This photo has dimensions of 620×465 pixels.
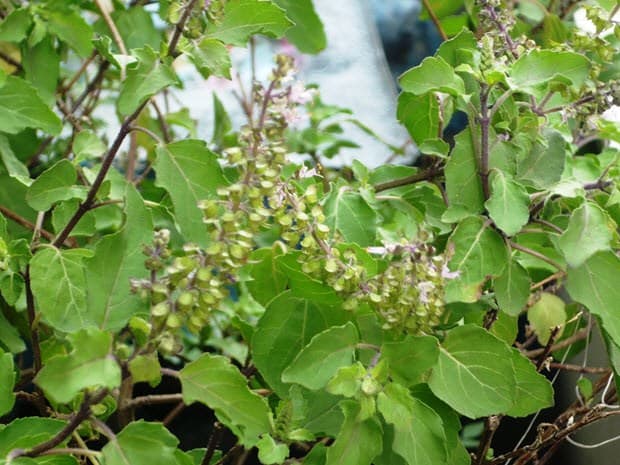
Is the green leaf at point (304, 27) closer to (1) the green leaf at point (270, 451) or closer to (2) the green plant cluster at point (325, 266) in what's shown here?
(2) the green plant cluster at point (325, 266)

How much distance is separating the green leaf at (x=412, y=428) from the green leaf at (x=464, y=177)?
0.16m

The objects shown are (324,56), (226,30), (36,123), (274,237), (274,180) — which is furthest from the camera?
(324,56)

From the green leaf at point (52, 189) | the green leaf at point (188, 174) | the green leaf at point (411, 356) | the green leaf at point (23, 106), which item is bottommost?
the green leaf at point (411, 356)

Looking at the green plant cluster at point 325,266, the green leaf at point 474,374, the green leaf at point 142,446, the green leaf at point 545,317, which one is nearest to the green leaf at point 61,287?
the green plant cluster at point 325,266

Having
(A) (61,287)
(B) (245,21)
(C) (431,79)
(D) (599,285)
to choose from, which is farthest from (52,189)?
(D) (599,285)

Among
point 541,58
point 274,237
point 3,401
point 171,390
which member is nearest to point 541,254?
point 541,58

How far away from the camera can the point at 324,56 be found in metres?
1.72

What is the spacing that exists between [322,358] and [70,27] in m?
0.50

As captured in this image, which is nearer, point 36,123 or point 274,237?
point 36,123

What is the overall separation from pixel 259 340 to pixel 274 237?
0.49 meters

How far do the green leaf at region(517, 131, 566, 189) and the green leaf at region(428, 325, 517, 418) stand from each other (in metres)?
0.14

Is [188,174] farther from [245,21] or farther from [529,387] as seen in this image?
[529,387]

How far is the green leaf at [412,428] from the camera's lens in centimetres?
51

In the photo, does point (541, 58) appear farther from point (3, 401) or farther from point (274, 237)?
point (274, 237)
